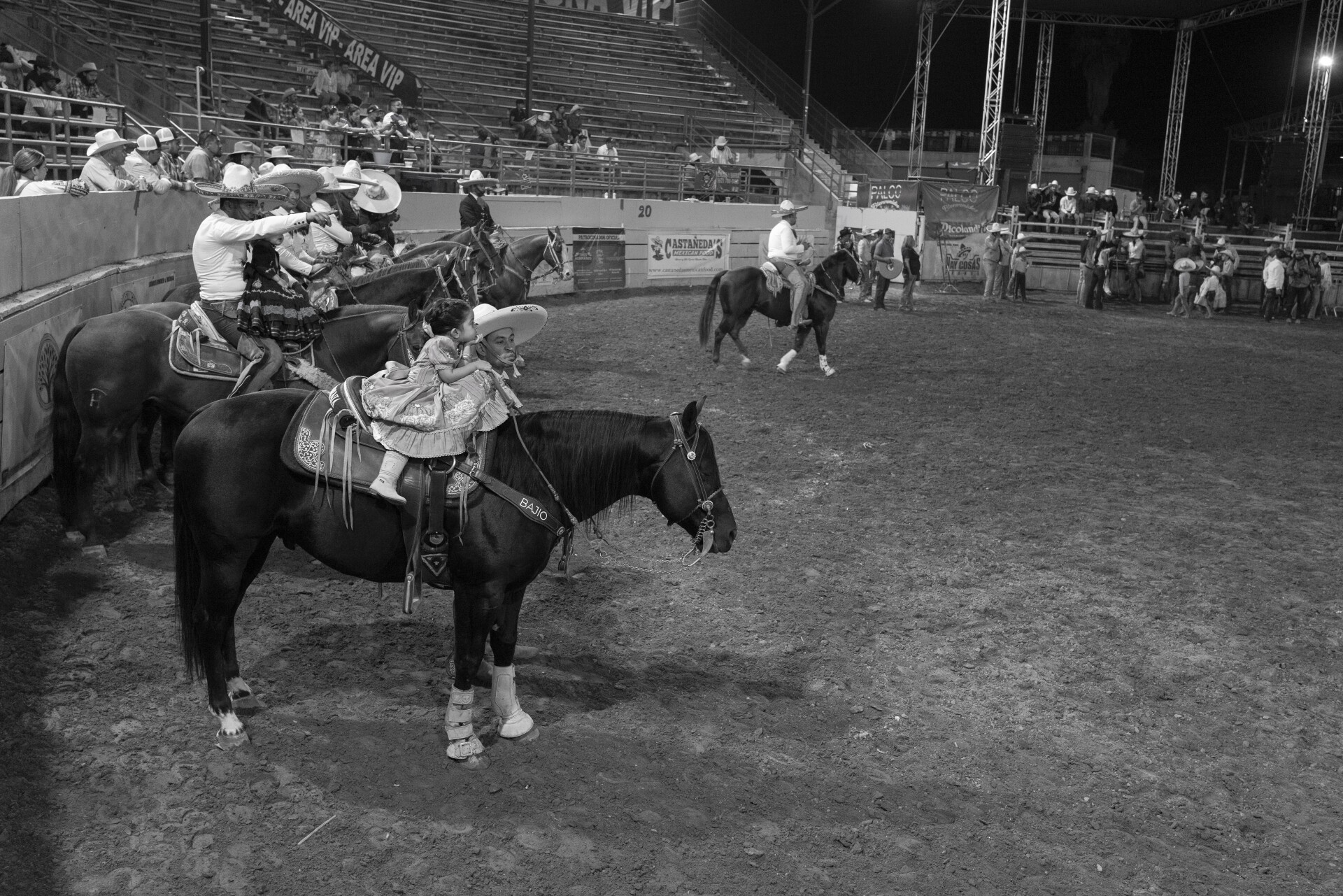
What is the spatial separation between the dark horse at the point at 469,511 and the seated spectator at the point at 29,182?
5.67 meters

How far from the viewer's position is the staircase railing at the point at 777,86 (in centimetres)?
3406

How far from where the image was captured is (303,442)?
4953mm

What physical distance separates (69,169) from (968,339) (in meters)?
14.2

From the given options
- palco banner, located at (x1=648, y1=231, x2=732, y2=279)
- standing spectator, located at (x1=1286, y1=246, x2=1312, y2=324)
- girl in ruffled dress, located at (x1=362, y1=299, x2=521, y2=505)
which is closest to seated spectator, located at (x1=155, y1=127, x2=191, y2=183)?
girl in ruffled dress, located at (x1=362, y1=299, x2=521, y2=505)

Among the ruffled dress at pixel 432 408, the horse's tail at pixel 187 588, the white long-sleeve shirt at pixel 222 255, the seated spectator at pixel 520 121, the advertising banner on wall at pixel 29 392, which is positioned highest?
the seated spectator at pixel 520 121

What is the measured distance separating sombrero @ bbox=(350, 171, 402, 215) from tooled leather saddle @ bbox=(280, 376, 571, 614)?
8.00 metres

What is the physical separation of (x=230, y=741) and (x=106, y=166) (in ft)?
27.3

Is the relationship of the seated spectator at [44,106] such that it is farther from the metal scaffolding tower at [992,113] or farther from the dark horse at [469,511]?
the metal scaffolding tower at [992,113]

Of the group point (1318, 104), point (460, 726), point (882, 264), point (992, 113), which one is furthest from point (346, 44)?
point (1318, 104)

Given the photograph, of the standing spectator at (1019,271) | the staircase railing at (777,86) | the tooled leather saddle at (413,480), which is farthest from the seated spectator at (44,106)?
the staircase railing at (777,86)

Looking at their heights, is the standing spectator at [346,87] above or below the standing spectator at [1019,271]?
above

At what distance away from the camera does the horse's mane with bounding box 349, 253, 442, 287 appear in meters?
9.88

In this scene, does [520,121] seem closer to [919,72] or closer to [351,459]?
[919,72]

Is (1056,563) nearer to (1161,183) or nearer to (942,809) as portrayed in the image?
(942,809)
